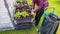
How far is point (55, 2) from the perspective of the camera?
15.0 ft

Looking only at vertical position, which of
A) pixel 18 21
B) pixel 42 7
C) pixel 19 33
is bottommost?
pixel 19 33

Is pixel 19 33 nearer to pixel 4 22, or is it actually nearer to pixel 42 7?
pixel 4 22

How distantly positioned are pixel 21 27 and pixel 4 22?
433mm

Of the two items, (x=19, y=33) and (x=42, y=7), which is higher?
(x=42, y=7)

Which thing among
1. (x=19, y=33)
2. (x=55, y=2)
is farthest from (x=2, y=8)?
(x=55, y=2)

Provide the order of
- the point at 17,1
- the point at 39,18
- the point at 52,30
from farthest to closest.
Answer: the point at 17,1
the point at 39,18
the point at 52,30

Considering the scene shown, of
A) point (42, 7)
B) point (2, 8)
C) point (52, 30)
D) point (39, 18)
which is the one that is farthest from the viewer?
point (2, 8)

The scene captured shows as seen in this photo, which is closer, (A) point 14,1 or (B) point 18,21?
(B) point 18,21

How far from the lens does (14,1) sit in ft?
11.8

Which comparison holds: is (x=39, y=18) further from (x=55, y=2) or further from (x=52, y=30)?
(x=55, y=2)

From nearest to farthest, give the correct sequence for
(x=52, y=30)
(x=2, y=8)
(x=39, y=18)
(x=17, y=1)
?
(x=52, y=30) < (x=39, y=18) < (x=17, y=1) < (x=2, y=8)

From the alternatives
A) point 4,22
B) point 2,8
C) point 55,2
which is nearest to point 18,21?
point 4,22

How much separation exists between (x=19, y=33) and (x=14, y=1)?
34.1 inches

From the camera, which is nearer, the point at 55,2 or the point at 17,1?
the point at 17,1
